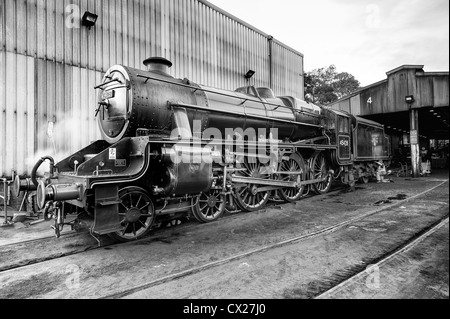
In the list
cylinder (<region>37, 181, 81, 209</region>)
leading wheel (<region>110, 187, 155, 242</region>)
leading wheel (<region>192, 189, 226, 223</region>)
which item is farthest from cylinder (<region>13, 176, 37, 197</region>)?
leading wheel (<region>192, 189, 226, 223</region>)

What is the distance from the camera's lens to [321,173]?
352 inches

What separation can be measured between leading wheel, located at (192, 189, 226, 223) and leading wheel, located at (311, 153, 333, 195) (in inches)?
156

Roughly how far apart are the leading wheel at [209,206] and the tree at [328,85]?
3701 centimetres

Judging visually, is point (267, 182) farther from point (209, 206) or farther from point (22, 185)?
point (22, 185)

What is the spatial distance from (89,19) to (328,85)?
44.1 m

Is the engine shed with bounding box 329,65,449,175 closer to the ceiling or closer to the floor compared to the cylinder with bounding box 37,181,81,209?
closer to the ceiling

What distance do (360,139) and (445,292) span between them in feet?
30.7

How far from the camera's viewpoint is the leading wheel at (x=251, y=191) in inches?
251

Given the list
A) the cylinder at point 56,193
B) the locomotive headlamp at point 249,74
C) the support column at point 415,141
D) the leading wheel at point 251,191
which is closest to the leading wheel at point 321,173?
the leading wheel at point 251,191

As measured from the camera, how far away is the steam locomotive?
410 centimetres

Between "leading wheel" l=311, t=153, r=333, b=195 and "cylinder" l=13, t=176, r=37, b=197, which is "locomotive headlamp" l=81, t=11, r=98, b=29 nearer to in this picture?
"cylinder" l=13, t=176, r=37, b=197

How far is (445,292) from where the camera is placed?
103 inches
